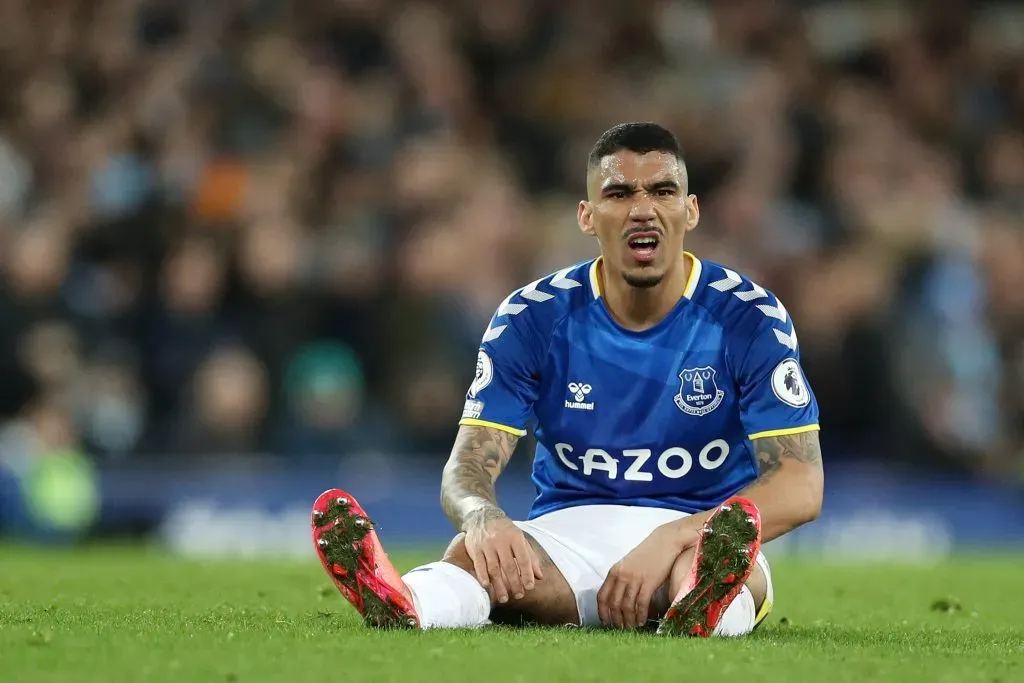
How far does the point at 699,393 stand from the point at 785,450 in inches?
17.6

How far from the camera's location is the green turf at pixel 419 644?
4.39 meters

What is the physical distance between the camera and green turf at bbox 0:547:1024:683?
14.4 ft

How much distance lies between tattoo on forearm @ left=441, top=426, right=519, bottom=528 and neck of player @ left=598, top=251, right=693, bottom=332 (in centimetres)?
66

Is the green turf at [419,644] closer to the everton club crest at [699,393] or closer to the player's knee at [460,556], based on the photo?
the player's knee at [460,556]

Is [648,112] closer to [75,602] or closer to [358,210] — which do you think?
[358,210]

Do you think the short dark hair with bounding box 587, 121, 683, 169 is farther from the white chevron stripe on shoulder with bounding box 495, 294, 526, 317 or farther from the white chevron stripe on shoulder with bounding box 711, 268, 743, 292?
the white chevron stripe on shoulder with bounding box 495, 294, 526, 317

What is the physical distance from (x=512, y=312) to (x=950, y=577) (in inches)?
170

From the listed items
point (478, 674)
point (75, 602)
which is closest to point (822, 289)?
point (75, 602)

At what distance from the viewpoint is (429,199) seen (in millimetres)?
14047

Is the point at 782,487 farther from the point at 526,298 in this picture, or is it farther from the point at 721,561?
the point at 526,298

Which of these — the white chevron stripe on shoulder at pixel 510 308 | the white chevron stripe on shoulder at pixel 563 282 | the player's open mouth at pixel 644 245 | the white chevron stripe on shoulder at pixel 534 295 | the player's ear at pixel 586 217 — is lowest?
the white chevron stripe on shoulder at pixel 510 308

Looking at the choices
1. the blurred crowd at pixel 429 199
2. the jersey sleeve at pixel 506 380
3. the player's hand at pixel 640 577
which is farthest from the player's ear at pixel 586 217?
the blurred crowd at pixel 429 199

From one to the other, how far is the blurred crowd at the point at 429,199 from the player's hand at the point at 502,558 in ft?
22.3

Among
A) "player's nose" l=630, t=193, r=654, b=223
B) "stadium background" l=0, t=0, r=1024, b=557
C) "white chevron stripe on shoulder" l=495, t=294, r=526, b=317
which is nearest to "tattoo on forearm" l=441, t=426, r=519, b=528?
"white chevron stripe on shoulder" l=495, t=294, r=526, b=317
